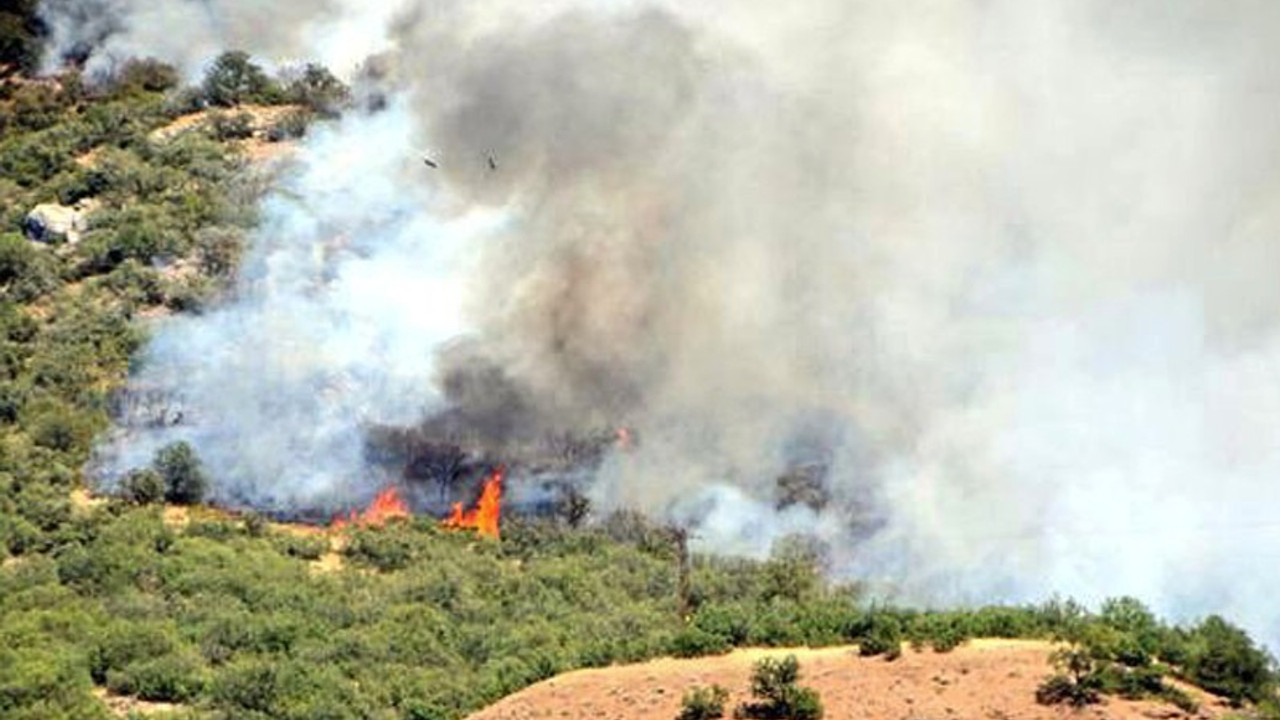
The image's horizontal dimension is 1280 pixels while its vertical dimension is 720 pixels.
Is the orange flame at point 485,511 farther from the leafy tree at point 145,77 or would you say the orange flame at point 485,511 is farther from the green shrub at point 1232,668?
the leafy tree at point 145,77

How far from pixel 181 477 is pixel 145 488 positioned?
55.0 inches

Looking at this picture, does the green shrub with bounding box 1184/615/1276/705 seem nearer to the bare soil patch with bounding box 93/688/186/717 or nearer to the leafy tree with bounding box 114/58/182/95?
the bare soil patch with bounding box 93/688/186/717

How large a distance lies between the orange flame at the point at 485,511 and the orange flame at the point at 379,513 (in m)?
1.69

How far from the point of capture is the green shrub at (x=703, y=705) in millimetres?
48812

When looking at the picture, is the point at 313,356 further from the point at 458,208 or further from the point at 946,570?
the point at 946,570

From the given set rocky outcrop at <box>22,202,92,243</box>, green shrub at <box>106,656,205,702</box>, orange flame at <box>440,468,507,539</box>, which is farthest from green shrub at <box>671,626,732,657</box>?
rocky outcrop at <box>22,202,92,243</box>

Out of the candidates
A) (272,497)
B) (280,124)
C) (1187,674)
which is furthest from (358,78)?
(1187,674)

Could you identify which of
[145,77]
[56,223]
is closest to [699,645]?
[56,223]

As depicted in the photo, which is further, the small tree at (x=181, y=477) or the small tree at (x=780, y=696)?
the small tree at (x=181, y=477)

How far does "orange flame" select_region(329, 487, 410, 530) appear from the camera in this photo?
7888 centimetres

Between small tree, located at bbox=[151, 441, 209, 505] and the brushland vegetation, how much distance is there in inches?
3.3

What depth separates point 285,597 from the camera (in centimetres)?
6862

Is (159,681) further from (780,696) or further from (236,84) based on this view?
(236,84)


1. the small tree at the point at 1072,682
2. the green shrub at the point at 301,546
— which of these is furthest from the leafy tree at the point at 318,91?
the small tree at the point at 1072,682
